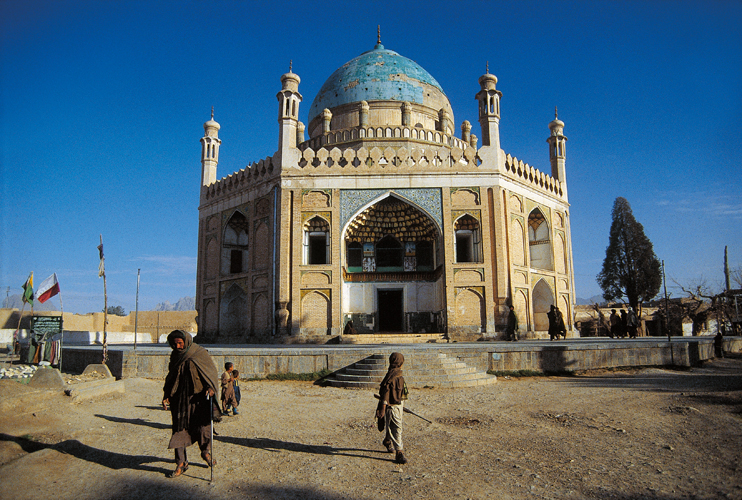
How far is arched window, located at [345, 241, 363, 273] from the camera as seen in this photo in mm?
18141

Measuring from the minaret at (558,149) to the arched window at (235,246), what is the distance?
12.8m

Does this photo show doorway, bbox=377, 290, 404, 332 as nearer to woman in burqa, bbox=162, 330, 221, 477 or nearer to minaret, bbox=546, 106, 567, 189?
minaret, bbox=546, 106, 567, 189

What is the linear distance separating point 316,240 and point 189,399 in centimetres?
1357

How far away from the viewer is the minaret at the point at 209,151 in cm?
2023

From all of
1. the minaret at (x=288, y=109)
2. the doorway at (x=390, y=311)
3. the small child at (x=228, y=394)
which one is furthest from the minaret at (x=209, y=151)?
the small child at (x=228, y=394)

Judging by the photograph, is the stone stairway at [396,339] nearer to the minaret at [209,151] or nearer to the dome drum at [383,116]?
the dome drum at [383,116]

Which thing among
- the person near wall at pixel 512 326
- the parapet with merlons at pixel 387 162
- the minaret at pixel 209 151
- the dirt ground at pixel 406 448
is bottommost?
the dirt ground at pixel 406 448

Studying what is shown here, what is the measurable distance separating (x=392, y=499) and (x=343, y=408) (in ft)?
12.4

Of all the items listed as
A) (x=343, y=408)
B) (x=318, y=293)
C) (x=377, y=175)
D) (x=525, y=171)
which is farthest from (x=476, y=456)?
(x=525, y=171)

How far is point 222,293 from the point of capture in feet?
60.7

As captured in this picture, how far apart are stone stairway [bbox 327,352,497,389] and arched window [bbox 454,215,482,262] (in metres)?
6.53

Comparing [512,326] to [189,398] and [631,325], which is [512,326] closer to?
[631,325]

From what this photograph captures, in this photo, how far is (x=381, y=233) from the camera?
60.2 ft

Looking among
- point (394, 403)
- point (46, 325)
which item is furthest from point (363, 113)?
point (394, 403)
